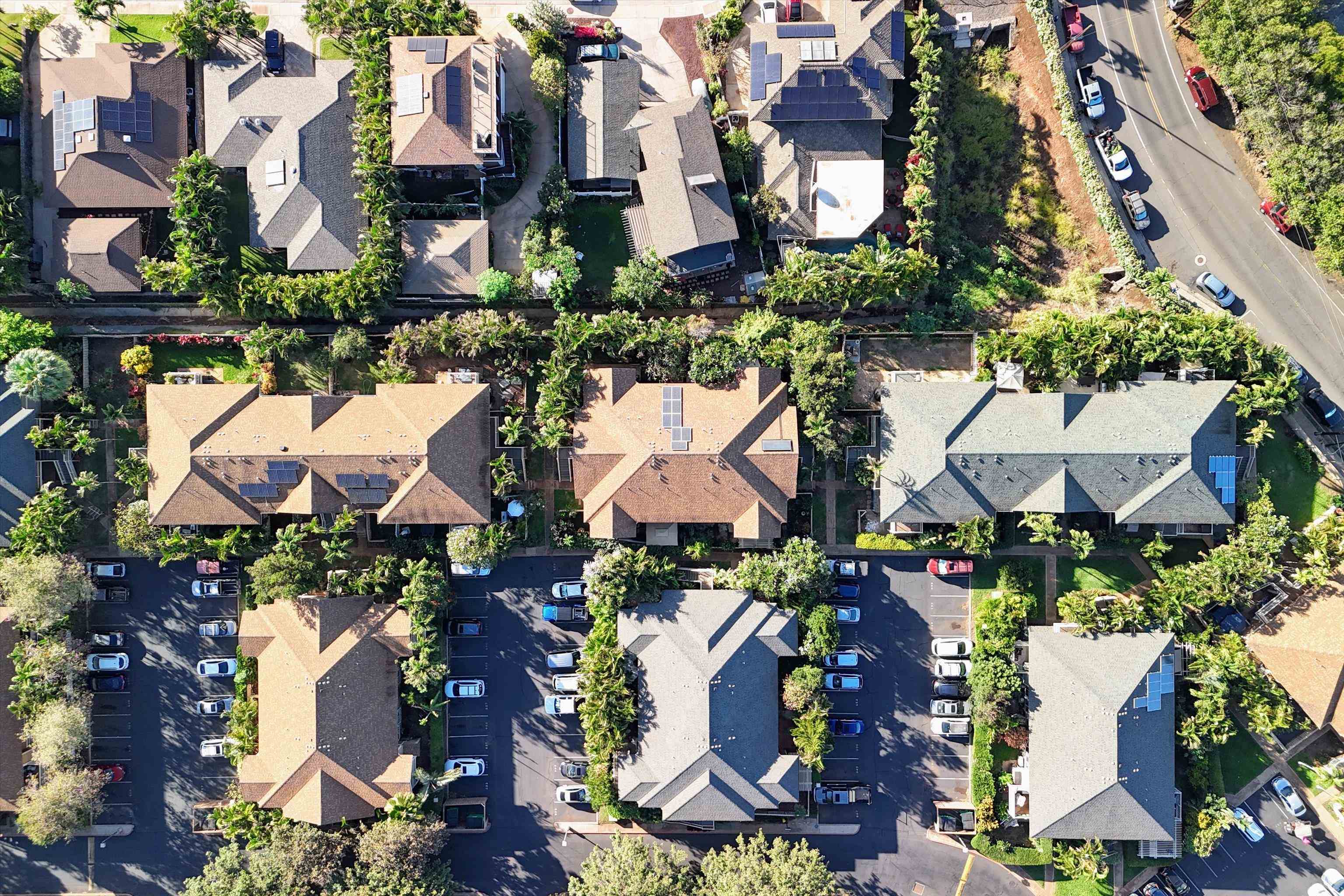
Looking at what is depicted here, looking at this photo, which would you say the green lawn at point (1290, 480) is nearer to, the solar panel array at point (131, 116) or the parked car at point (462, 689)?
the parked car at point (462, 689)

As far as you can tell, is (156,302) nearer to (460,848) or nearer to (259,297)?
(259,297)

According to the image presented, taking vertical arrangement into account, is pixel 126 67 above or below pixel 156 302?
above

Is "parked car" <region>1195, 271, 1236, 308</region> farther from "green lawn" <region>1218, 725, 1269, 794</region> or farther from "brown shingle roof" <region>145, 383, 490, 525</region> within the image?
"brown shingle roof" <region>145, 383, 490, 525</region>

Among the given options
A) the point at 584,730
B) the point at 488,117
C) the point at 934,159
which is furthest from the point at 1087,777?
the point at 488,117

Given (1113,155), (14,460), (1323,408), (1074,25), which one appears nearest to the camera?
(14,460)

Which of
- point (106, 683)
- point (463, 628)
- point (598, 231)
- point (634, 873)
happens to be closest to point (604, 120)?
point (598, 231)

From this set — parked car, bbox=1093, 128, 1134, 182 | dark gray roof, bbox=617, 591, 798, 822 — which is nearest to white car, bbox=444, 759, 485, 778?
dark gray roof, bbox=617, 591, 798, 822

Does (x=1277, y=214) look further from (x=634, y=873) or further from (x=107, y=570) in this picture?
(x=107, y=570)
